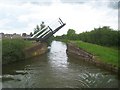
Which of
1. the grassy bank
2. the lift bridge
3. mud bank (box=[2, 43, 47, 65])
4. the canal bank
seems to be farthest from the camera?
the lift bridge

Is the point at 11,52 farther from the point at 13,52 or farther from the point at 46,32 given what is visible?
the point at 46,32

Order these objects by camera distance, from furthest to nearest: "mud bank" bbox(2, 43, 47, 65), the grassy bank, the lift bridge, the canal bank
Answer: the lift bridge → "mud bank" bbox(2, 43, 47, 65) → the canal bank → the grassy bank

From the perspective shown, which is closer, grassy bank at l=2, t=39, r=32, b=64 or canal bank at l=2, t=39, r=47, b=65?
grassy bank at l=2, t=39, r=32, b=64

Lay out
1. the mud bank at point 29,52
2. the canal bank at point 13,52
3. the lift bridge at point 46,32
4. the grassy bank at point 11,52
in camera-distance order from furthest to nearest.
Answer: the lift bridge at point 46,32
the mud bank at point 29,52
the canal bank at point 13,52
the grassy bank at point 11,52

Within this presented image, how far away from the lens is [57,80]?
16.2m

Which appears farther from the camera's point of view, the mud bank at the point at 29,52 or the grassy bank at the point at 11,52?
the mud bank at the point at 29,52

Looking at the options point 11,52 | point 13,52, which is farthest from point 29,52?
point 11,52

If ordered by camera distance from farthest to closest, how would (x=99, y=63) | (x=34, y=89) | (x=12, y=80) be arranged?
(x=99, y=63)
(x=12, y=80)
(x=34, y=89)

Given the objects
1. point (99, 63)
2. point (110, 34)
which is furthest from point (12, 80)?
point (110, 34)

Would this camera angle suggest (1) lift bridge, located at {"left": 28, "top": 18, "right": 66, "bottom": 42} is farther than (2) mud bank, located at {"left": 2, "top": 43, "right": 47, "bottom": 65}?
Yes

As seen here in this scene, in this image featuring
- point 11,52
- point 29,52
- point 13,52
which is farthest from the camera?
point 29,52

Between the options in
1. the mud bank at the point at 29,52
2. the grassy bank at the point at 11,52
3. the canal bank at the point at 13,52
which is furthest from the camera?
the mud bank at the point at 29,52

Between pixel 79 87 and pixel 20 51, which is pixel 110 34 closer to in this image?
pixel 20 51

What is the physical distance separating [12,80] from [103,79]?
546cm
